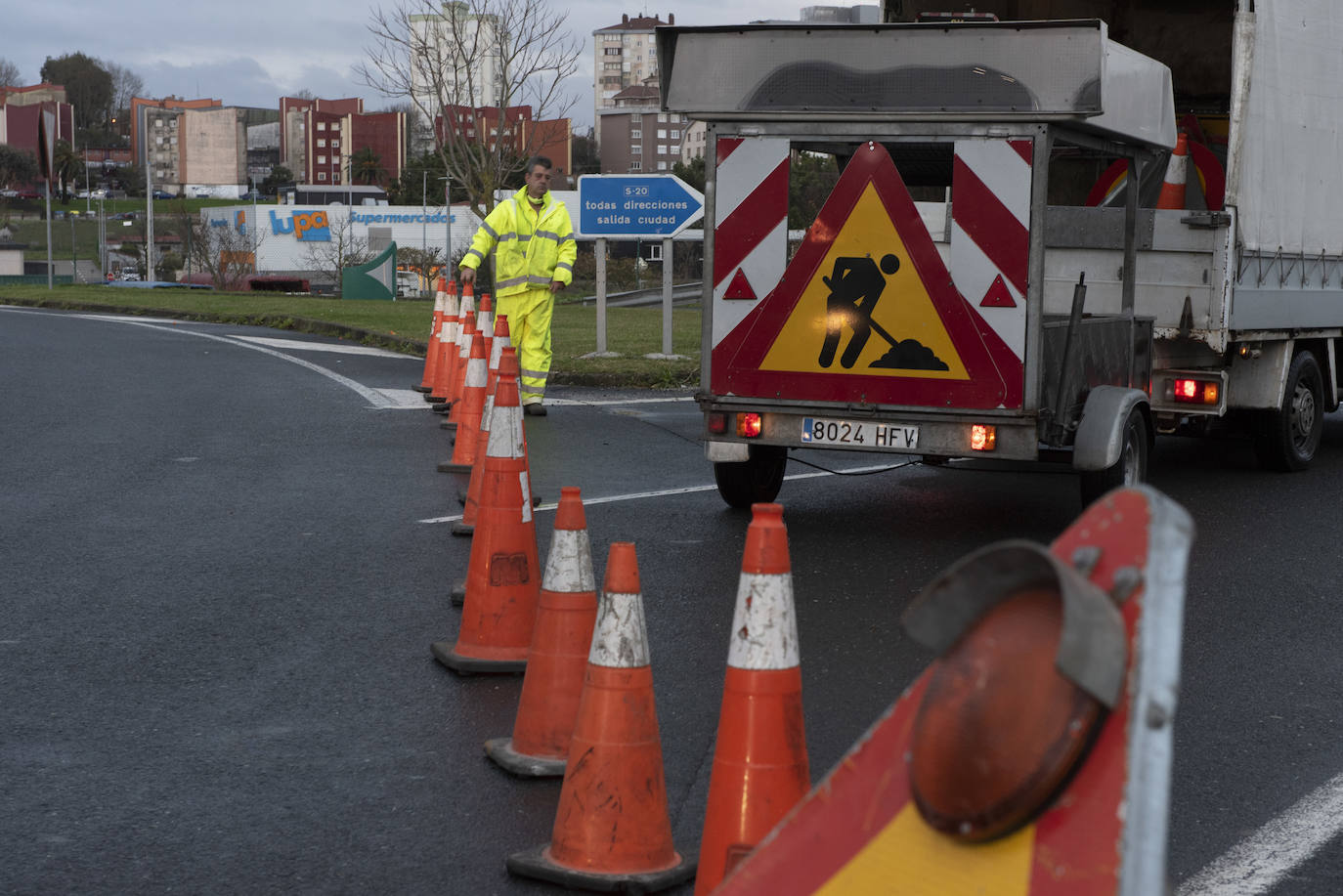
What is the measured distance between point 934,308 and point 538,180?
6184 mm

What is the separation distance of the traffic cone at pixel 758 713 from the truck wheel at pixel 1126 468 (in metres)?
4.82

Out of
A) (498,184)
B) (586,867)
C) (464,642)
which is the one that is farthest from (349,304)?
(586,867)

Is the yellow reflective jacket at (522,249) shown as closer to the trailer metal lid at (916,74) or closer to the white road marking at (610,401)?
the white road marking at (610,401)

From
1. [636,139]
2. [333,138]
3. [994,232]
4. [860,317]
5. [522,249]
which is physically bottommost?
[860,317]

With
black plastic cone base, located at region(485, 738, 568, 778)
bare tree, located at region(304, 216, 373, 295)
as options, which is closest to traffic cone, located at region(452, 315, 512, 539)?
black plastic cone base, located at region(485, 738, 568, 778)

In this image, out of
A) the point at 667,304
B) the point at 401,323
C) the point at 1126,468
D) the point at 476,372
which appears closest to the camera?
the point at 1126,468

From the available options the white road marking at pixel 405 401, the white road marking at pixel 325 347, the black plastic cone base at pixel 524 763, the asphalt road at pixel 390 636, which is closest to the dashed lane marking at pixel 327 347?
the white road marking at pixel 325 347

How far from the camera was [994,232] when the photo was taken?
25.5ft

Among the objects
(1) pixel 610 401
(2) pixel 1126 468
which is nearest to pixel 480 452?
→ (2) pixel 1126 468

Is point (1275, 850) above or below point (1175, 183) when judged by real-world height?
below

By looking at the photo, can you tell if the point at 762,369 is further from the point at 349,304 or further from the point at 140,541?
the point at 349,304

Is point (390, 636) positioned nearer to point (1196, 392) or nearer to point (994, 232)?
point (994, 232)

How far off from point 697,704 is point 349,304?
29.9 meters

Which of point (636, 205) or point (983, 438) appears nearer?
point (983, 438)
